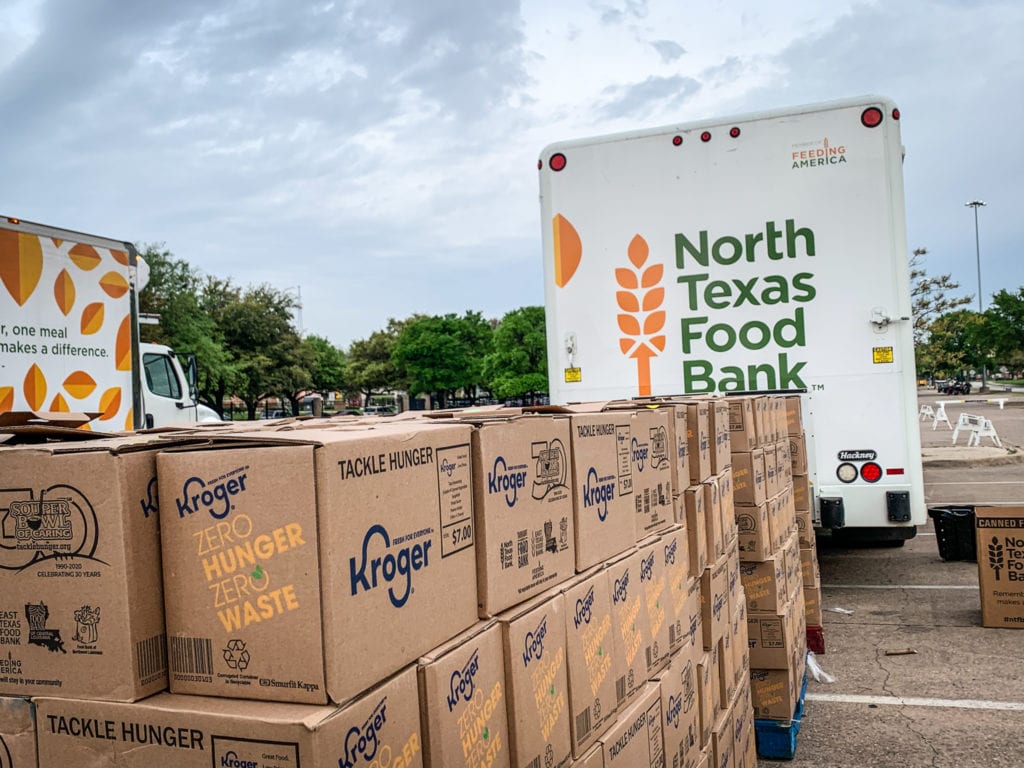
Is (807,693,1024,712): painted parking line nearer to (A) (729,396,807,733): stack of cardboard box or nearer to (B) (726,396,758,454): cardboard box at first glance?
(A) (729,396,807,733): stack of cardboard box

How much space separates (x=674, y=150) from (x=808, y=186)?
1142mm

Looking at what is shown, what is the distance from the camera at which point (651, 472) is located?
3035mm

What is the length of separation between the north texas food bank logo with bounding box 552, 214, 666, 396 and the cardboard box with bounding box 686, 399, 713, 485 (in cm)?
351

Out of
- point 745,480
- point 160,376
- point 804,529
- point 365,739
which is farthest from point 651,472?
point 160,376

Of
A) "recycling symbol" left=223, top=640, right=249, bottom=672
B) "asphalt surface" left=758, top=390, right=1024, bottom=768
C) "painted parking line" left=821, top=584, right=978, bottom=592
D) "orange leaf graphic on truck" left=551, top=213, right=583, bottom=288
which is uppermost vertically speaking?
"orange leaf graphic on truck" left=551, top=213, right=583, bottom=288

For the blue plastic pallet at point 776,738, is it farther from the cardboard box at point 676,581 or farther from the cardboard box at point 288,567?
the cardboard box at point 288,567

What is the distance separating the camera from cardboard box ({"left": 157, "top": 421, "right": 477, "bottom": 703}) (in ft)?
4.79

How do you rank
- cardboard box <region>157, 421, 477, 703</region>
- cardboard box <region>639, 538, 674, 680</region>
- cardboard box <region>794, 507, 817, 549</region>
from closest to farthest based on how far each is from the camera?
1. cardboard box <region>157, 421, 477, 703</region>
2. cardboard box <region>639, 538, 674, 680</region>
3. cardboard box <region>794, 507, 817, 549</region>

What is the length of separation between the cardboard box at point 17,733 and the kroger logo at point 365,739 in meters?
0.62

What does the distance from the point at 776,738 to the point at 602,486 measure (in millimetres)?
2470

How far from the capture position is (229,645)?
4.99ft

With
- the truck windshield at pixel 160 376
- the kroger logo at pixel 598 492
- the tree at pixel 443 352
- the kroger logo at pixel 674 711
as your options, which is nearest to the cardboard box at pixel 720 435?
the kroger logo at pixel 674 711

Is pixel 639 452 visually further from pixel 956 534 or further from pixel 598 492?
pixel 956 534

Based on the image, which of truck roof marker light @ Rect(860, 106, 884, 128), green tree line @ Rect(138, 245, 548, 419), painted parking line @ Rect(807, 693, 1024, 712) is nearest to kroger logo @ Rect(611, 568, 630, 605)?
painted parking line @ Rect(807, 693, 1024, 712)
